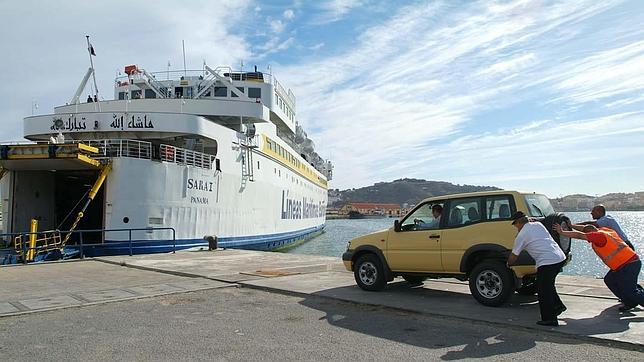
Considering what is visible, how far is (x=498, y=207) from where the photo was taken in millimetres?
7512

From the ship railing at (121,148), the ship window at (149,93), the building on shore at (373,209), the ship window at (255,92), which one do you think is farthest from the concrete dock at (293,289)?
the building on shore at (373,209)

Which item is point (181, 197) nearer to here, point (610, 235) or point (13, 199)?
point (13, 199)

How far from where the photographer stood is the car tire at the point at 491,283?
709 cm

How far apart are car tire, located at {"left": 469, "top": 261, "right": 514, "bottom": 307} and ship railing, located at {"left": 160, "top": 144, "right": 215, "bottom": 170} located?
44.5ft

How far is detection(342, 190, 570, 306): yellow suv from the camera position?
7.20m

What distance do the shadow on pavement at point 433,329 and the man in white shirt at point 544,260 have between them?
49 centimetres

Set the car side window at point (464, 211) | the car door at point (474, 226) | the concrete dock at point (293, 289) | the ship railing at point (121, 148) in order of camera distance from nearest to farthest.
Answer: the concrete dock at point (293, 289) < the car door at point (474, 226) < the car side window at point (464, 211) < the ship railing at point (121, 148)

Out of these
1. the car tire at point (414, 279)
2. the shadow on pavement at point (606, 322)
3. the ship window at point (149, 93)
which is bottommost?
the shadow on pavement at point (606, 322)

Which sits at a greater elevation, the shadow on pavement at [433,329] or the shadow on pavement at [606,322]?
the shadow on pavement at [606,322]

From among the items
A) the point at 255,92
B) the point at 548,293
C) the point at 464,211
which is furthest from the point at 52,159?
the point at 255,92

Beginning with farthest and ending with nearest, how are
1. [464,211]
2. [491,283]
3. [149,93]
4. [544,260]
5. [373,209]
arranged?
[373,209] → [149,93] → [464,211] → [491,283] → [544,260]

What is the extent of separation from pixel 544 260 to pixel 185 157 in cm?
1495

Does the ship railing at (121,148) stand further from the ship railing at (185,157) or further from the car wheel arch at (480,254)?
the car wheel arch at (480,254)

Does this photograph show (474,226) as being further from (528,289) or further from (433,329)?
(433,329)
